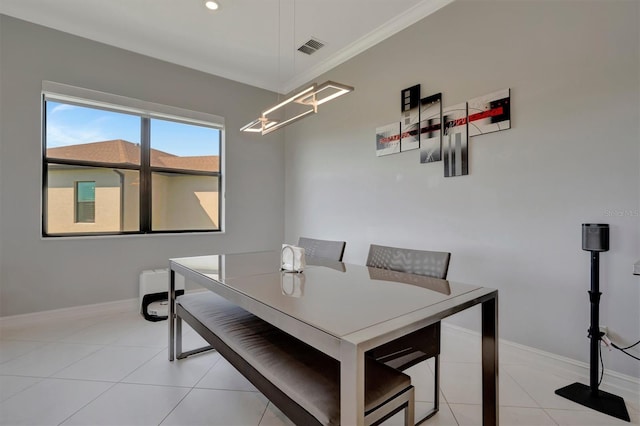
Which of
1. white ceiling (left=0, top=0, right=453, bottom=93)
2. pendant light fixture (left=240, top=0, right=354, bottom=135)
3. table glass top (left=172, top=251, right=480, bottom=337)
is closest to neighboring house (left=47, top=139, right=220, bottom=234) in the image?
white ceiling (left=0, top=0, right=453, bottom=93)

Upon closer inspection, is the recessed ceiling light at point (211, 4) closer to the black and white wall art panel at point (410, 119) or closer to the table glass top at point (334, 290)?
the black and white wall art panel at point (410, 119)

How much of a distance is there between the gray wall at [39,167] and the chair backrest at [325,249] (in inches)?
77.7

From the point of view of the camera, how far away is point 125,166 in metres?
3.44

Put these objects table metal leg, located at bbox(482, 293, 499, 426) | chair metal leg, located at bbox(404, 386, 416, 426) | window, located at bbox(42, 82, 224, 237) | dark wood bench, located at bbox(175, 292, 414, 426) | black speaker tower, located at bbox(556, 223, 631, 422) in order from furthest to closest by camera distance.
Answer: window, located at bbox(42, 82, 224, 237), black speaker tower, located at bbox(556, 223, 631, 422), table metal leg, located at bbox(482, 293, 499, 426), chair metal leg, located at bbox(404, 386, 416, 426), dark wood bench, located at bbox(175, 292, 414, 426)

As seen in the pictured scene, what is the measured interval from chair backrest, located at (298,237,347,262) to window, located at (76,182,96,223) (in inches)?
94.8

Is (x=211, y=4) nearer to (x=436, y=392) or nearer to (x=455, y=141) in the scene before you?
(x=455, y=141)

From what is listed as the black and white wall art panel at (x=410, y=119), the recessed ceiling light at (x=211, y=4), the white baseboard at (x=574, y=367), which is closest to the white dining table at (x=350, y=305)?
the white baseboard at (x=574, y=367)

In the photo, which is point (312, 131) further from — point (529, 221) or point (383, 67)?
point (529, 221)

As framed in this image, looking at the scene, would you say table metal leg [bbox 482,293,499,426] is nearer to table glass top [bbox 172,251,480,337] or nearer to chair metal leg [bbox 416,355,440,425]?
table glass top [bbox 172,251,480,337]

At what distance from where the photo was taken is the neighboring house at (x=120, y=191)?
3.12 metres

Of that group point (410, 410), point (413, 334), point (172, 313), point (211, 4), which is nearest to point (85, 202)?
point (172, 313)

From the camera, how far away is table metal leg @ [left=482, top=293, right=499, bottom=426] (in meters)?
1.25

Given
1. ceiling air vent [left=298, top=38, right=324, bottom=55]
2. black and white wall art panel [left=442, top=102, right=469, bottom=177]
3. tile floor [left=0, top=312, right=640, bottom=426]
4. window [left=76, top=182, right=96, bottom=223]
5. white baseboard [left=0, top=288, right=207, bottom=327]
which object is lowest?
tile floor [left=0, top=312, right=640, bottom=426]

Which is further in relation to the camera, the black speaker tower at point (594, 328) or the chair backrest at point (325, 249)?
the chair backrest at point (325, 249)
